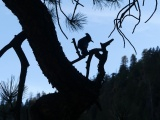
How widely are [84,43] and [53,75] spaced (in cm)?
31

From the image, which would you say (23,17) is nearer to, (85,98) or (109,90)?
(85,98)

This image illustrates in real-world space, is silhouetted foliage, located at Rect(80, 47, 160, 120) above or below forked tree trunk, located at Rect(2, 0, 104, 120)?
above

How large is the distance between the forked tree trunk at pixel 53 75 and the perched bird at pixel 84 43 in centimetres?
16

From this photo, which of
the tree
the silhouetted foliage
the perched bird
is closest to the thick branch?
the tree

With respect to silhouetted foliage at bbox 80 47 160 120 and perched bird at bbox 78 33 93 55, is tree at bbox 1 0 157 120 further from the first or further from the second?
silhouetted foliage at bbox 80 47 160 120

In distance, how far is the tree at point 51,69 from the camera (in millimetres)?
1773

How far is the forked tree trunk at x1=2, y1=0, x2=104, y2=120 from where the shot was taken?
1.77 metres

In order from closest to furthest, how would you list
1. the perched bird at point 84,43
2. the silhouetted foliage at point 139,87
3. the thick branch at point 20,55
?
1. the thick branch at point 20,55
2. the perched bird at point 84,43
3. the silhouetted foliage at point 139,87

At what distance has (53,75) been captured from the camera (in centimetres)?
179

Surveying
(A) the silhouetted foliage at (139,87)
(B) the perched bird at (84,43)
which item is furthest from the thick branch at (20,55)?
(A) the silhouetted foliage at (139,87)

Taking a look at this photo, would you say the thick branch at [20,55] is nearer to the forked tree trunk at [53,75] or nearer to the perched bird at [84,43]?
the forked tree trunk at [53,75]

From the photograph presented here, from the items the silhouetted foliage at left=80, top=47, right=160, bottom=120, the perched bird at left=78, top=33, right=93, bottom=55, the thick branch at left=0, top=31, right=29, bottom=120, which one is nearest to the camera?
the thick branch at left=0, top=31, right=29, bottom=120

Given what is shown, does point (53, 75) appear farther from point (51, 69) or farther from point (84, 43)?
point (84, 43)

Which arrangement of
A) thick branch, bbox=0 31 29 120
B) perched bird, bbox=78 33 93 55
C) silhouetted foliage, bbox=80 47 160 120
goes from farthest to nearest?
silhouetted foliage, bbox=80 47 160 120 < perched bird, bbox=78 33 93 55 < thick branch, bbox=0 31 29 120
